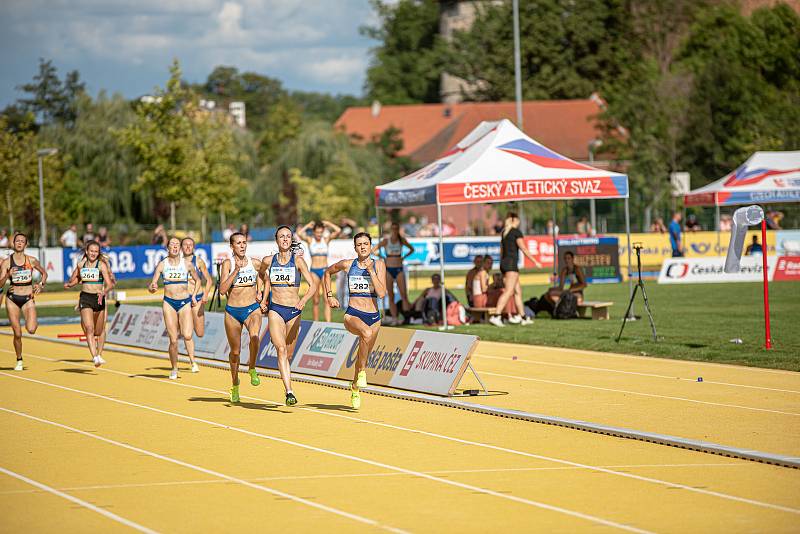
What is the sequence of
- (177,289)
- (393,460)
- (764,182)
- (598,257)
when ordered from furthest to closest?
(598,257) < (764,182) < (177,289) < (393,460)

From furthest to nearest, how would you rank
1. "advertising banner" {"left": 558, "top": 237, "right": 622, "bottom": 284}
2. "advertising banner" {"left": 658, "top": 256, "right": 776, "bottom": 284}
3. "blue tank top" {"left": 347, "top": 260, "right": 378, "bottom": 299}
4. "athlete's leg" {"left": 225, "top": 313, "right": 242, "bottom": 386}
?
"advertising banner" {"left": 558, "top": 237, "right": 622, "bottom": 284} < "advertising banner" {"left": 658, "top": 256, "right": 776, "bottom": 284} < "athlete's leg" {"left": 225, "top": 313, "right": 242, "bottom": 386} < "blue tank top" {"left": 347, "top": 260, "right": 378, "bottom": 299}

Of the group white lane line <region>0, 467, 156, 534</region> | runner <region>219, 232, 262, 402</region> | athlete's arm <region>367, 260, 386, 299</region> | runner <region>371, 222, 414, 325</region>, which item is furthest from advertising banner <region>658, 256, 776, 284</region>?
white lane line <region>0, 467, 156, 534</region>

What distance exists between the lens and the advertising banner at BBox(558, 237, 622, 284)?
3931cm

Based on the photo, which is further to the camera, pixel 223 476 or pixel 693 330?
pixel 693 330

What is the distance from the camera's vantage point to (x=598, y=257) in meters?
39.5

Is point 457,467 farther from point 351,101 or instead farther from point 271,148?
point 351,101

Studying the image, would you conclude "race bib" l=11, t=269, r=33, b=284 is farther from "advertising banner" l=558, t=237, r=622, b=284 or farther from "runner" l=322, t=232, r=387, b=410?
"advertising banner" l=558, t=237, r=622, b=284

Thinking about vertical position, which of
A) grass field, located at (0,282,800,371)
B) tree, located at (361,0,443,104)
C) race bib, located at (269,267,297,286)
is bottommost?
grass field, located at (0,282,800,371)

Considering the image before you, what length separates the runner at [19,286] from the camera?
1970 cm

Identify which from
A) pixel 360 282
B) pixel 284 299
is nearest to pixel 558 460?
pixel 360 282

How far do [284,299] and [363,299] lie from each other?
3.17 feet

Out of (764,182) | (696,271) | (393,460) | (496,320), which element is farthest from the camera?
(696,271)

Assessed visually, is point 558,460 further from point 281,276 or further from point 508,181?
point 508,181

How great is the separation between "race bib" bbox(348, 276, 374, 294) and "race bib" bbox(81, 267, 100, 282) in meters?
6.33
